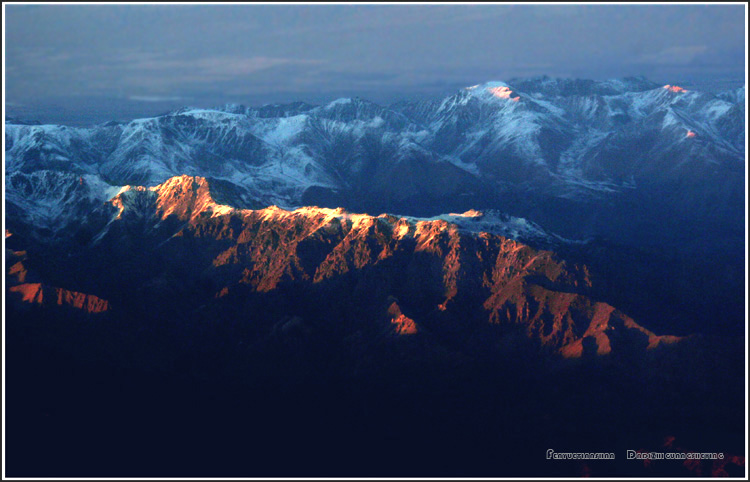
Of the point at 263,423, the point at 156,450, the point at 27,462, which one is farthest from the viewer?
the point at 263,423

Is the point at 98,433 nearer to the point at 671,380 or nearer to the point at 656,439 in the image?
the point at 656,439

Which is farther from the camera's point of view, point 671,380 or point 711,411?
point 671,380

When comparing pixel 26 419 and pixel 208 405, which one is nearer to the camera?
pixel 26 419

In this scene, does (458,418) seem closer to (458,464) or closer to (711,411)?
(458,464)

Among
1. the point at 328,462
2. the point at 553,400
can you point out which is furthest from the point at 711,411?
the point at 328,462

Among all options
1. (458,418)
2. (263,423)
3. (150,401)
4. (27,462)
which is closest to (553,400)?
(458,418)

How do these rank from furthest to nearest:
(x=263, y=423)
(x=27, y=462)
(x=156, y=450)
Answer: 1. (x=263, y=423)
2. (x=156, y=450)
3. (x=27, y=462)

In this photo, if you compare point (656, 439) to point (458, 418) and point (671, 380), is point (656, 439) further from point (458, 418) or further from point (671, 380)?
point (458, 418)

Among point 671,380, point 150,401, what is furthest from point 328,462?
point 671,380
